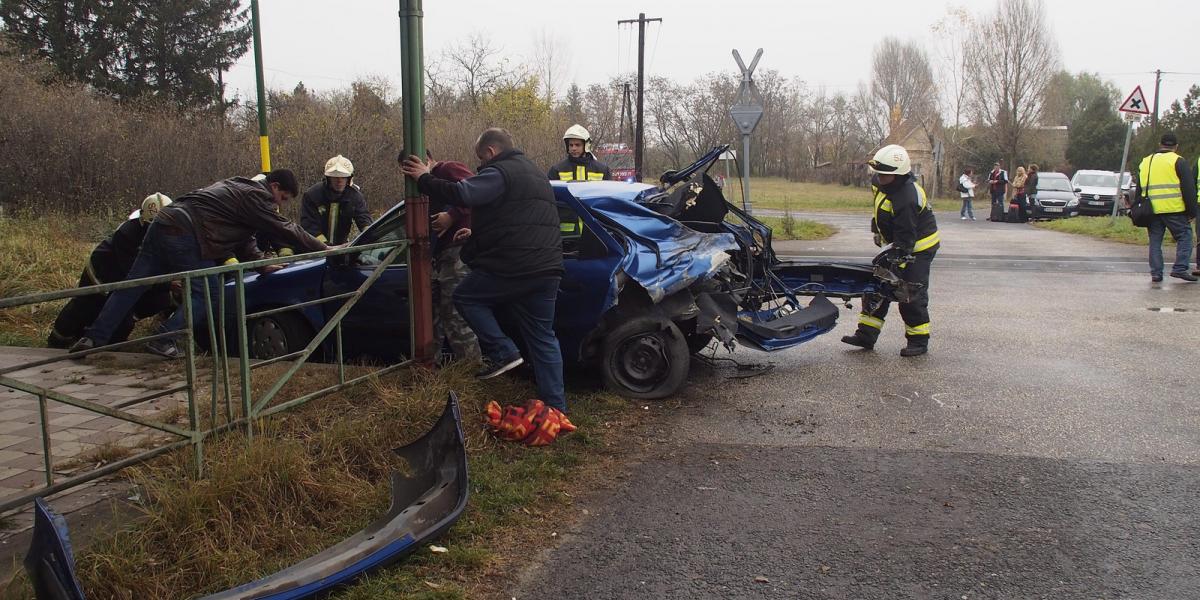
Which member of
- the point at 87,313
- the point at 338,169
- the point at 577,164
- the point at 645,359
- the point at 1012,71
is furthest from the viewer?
the point at 1012,71

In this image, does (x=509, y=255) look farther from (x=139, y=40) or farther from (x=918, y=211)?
(x=139, y=40)

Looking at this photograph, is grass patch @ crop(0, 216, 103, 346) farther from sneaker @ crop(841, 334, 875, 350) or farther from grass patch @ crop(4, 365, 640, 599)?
sneaker @ crop(841, 334, 875, 350)

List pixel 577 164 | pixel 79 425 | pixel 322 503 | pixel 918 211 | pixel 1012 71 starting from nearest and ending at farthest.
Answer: pixel 322 503, pixel 79 425, pixel 918 211, pixel 577 164, pixel 1012 71

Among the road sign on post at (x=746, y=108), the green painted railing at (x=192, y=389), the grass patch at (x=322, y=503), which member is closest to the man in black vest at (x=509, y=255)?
the grass patch at (x=322, y=503)

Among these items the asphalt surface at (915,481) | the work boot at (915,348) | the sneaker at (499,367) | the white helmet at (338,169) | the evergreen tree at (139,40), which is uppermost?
the evergreen tree at (139,40)

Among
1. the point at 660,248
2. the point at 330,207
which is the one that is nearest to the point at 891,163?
the point at 660,248

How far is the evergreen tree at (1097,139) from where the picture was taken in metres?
48.8

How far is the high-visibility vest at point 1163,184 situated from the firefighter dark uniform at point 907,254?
18.2 ft

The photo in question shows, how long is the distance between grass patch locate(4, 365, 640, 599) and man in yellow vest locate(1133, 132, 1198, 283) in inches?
369

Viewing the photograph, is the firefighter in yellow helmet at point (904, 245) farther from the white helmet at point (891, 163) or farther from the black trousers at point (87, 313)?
the black trousers at point (87, 313)

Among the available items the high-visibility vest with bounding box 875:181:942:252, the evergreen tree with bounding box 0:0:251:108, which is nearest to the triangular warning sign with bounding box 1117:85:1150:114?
the high-visibility vest with bounding box 875:181:942:252

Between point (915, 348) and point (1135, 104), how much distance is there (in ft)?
48.6

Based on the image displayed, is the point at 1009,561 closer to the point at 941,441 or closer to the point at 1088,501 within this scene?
the point at 1088,501

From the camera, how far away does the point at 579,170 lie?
9391mm
